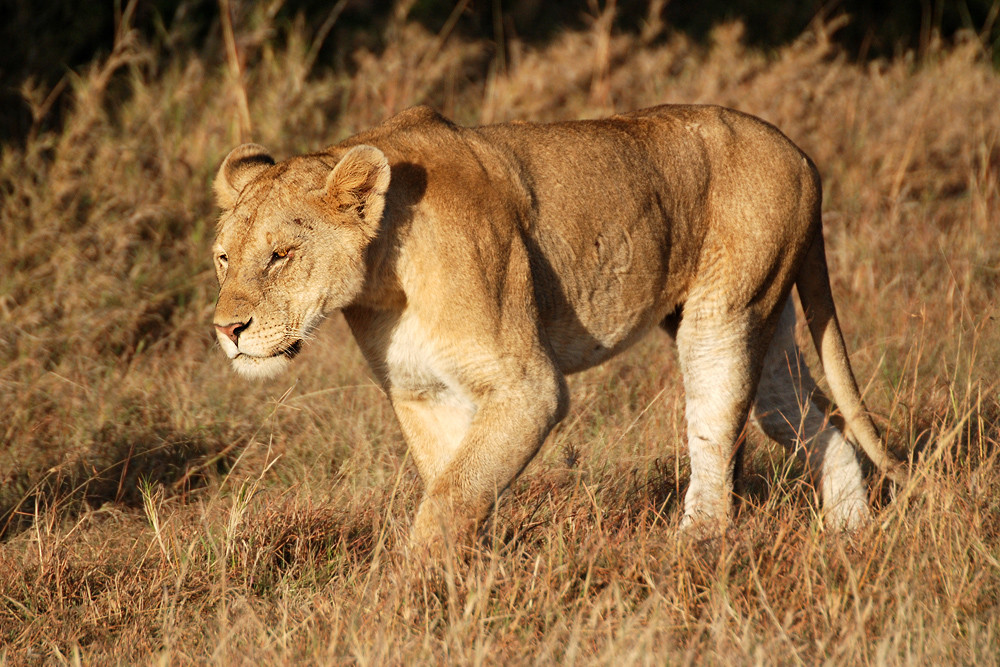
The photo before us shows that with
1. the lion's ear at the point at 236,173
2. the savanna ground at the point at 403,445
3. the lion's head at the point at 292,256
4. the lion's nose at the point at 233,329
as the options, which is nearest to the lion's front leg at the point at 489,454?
the savanna ground at the point at 403,445

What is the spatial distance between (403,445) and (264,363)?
1.51 metres

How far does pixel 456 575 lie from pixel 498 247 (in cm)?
109

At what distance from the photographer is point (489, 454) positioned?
11.6 feet

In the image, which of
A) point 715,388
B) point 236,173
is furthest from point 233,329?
point 715,388

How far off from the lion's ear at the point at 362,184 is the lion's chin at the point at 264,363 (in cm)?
46

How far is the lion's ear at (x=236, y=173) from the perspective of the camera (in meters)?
3.96

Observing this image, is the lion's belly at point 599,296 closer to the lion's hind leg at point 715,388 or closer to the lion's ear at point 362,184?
the lion's hind leg at point 715,388

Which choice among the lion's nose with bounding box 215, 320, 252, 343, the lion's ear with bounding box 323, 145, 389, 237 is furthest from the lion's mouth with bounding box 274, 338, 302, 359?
the lion's ear with bounding box 323, 145, 389, 237

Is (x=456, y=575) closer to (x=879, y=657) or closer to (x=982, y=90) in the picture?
(x=879, y=657)

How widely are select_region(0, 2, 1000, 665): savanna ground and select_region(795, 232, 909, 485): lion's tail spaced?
298 millimetres

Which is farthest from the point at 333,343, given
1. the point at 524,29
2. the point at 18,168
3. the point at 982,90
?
the point at 524,29

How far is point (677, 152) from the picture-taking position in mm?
4395

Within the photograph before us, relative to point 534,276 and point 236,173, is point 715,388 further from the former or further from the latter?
point 236,173

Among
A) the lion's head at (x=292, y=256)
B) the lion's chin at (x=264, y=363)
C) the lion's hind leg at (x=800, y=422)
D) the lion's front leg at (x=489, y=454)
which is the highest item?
the lion's head at (x=292, y=256)
